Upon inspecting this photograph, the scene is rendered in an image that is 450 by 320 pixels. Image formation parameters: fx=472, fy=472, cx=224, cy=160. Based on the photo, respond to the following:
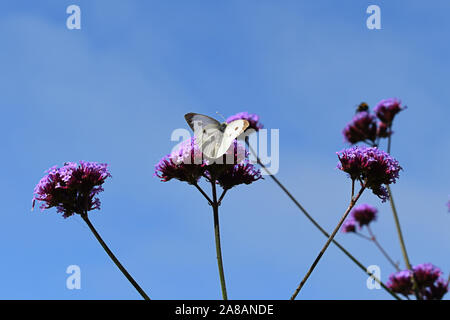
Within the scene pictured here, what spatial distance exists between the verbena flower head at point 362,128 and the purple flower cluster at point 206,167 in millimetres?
6810

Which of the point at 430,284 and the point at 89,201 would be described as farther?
the point at 430,284

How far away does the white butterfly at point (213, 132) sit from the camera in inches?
195

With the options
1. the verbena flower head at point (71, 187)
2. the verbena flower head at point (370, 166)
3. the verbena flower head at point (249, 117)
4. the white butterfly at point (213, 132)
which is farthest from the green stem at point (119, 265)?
the verbena flower head at point (249, 117)

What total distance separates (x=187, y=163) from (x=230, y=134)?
548 mm

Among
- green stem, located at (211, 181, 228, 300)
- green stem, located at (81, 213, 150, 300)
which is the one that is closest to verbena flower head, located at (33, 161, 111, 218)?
green stem, located at (81, 213, 150, 300)

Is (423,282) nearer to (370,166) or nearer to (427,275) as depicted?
(427,275)

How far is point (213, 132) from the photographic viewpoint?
5160 millimetres

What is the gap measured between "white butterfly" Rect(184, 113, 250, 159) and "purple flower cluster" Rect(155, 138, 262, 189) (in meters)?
0.07

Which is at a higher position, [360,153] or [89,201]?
[360,153]
